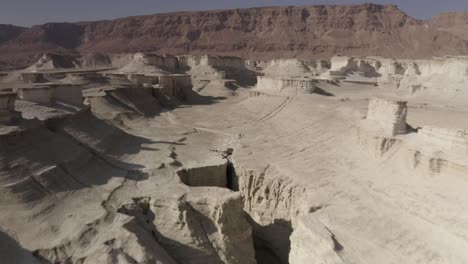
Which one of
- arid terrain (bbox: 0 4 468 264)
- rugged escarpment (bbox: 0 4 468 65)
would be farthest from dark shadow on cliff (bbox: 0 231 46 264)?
rugged escarpment (bbox: 0 4 468 65)

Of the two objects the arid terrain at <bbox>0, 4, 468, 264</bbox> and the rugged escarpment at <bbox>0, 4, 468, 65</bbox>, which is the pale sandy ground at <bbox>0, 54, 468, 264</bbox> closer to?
the arid terrain at <bbox>0, 4, 468, 264</bbox>

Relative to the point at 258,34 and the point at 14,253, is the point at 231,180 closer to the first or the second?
the point at 14,253

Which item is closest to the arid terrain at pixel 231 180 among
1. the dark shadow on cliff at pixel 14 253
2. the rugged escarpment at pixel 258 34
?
the dark shadow on cliff at pixel 14 253

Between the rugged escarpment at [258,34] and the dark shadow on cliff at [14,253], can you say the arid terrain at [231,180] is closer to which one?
the dark shadow on cliff at [14,253]

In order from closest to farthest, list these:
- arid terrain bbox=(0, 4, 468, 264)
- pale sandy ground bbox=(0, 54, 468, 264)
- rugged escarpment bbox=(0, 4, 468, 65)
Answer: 1. pale sandy ground bbox=(0, 54, 468, 264)
2. arid terrain bbox=(0, 4, 468, 264)
3. rugged escarpment bbox=(0, 4, 468, 65)

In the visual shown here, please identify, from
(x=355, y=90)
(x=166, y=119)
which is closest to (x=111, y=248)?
(x=166, y=119)

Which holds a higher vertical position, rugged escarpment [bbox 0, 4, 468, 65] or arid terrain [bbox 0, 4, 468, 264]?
rugged escarpment [bbox 0, 4, 468, 65]

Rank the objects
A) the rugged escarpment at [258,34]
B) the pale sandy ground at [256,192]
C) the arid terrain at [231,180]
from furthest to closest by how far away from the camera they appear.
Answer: the rugged escarpment at [258,34] < the arid terrain at [231,180] < the pale sandy ground at [256,192]

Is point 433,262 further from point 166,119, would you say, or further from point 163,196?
point 166,119
